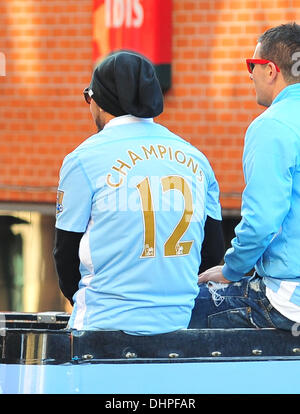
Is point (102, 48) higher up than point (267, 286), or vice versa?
point (102, 48)

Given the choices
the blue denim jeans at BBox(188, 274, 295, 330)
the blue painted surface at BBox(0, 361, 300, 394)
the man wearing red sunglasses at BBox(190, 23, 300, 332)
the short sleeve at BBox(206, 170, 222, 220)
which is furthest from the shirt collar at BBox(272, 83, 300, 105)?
the blue painted surface at BBox(0, 361, 300, 394)

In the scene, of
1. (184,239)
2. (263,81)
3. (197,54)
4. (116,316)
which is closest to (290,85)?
(263,81)

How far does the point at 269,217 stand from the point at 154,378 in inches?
28.6

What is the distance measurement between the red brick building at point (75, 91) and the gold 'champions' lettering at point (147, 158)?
3.67 metres

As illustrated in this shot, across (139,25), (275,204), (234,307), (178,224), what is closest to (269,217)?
(275,204)

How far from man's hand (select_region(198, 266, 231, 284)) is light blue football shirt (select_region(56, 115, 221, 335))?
0.30 meters

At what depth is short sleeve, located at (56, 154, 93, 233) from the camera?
9.20 feet

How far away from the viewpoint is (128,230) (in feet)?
9.13

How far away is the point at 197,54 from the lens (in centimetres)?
662

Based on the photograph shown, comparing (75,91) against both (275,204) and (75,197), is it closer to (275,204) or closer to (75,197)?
(75,197)

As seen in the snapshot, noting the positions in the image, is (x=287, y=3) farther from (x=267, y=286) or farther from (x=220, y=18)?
(x=267, y=286)

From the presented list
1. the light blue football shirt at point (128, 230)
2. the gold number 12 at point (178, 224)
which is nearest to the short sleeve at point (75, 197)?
the light blue football shirt at point (128, 230)

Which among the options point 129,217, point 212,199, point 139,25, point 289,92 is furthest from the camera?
point 139,25

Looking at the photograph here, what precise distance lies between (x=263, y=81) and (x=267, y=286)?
30.5 inches
